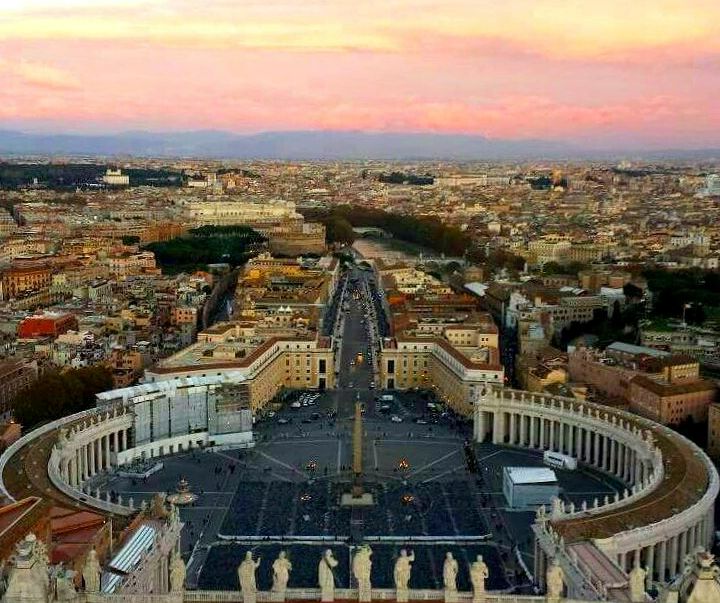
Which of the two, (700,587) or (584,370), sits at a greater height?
(700,587)

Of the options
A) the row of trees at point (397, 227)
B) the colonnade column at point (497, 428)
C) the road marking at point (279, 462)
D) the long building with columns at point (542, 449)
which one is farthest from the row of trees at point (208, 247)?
the colonnade column at point (497, 428)

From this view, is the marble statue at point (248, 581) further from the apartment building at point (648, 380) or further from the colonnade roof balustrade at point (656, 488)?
the apartment building at point (648, 380)

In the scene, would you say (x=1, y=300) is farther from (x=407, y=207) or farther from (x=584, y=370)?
(x=407, y=207)

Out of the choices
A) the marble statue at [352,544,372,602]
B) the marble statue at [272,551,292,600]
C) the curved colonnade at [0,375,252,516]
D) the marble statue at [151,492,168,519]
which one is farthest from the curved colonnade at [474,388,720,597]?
the curved colonnade at [0,375,252,516]

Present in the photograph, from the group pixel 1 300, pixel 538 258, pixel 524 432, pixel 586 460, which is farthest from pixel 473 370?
pixel 538 258

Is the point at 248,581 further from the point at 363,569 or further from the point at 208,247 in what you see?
the point at 208,247

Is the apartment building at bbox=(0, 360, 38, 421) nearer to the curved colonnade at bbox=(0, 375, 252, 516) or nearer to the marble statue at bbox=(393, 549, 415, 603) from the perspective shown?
the curved colonnade at bbox=(0, 375, 252, 516)

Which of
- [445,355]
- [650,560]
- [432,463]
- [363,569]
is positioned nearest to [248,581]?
[363,569]
